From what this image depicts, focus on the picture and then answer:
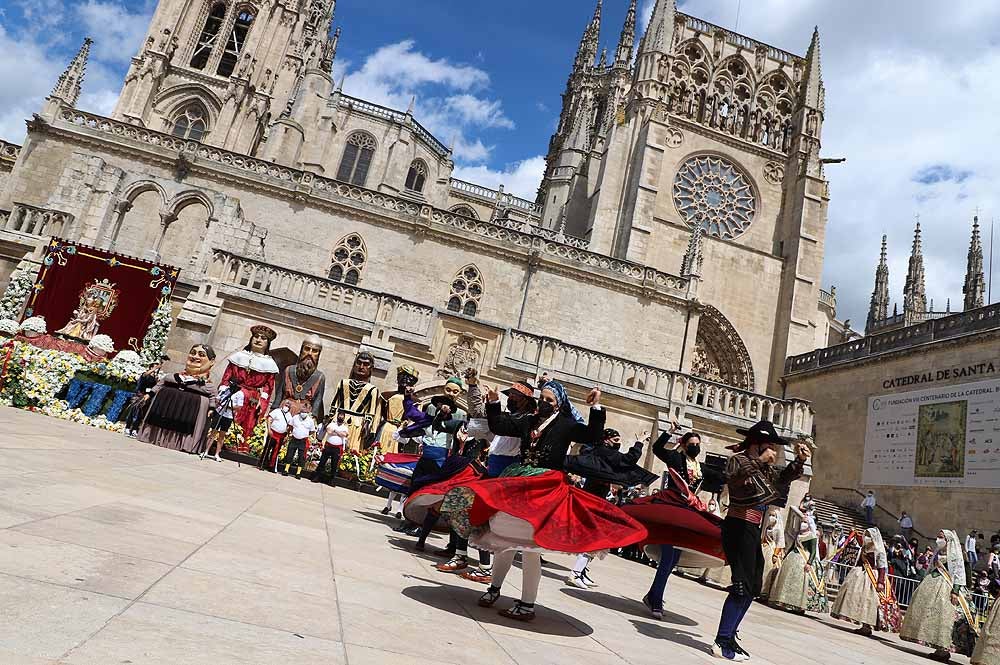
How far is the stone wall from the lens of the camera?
1781 centimetres

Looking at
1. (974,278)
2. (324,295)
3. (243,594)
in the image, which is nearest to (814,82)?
(974,278)

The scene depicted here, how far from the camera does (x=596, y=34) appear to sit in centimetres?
5203

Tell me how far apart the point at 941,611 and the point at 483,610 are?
24.8ft

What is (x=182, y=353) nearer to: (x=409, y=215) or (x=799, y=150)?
(x=409, y=215)

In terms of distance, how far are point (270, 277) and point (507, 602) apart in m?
12.5

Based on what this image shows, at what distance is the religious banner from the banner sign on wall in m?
22.7

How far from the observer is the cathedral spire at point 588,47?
5009cm

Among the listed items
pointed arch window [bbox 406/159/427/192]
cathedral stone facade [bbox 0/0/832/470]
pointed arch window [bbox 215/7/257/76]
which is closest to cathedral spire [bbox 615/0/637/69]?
cathedral stone facade [bbox 0/0/832/470]

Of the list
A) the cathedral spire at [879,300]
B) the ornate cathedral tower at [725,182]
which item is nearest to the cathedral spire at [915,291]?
the cathedral spire at [879,300]

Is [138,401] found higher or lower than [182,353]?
lower

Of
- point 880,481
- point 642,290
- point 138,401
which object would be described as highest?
point 642,290

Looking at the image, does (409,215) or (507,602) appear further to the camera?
(409,215)

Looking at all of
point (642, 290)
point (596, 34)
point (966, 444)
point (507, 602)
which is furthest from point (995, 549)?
point (596, 34)

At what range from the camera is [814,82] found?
3178cm
